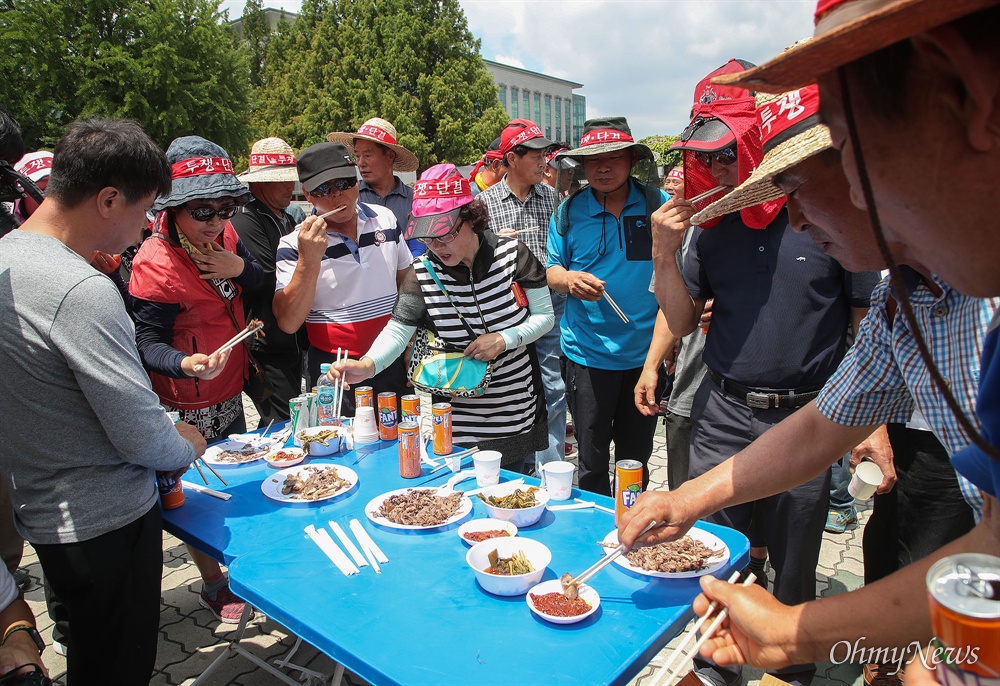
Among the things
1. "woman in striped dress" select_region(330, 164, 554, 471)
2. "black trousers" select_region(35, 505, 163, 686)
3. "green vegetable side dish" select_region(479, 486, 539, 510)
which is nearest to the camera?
"black trousers" select_region(35, 505, 163, 686)

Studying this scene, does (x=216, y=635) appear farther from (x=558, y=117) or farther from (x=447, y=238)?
(x=558, y=117)

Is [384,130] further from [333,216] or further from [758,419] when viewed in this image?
[758,419]

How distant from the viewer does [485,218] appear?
120 inches

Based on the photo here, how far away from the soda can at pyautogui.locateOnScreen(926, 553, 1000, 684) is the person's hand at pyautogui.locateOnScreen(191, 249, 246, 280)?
9.87 feet

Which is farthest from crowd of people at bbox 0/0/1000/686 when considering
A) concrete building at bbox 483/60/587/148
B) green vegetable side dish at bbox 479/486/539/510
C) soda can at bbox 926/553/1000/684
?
concrete building at bbox 483/60/587/148

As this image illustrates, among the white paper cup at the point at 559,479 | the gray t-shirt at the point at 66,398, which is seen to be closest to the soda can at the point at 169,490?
the gray t-shirt at the point at 66,398

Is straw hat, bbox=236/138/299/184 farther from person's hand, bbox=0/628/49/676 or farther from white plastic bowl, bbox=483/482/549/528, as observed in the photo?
person's hand, bbox=0/628/49/676

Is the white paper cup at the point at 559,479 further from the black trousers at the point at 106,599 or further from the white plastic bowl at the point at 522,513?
the black trousers at the point at 106,599

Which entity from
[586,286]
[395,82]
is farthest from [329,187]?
[395,82]

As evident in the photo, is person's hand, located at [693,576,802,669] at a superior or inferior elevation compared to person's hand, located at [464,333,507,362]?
inferior

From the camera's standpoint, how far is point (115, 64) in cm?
1520

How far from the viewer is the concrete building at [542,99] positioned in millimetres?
48269

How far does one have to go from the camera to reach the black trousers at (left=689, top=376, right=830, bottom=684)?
2.40 metres

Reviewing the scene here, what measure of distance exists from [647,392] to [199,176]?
2.46 metres
